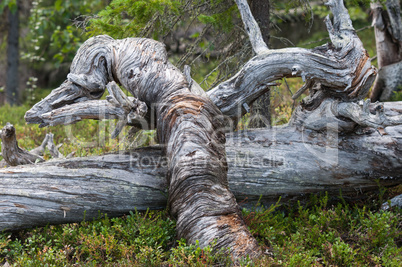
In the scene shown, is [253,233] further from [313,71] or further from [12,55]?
[12,55]

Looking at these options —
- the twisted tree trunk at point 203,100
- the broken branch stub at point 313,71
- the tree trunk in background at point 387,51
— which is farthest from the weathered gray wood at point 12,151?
the tree trunk in background at point 387,51

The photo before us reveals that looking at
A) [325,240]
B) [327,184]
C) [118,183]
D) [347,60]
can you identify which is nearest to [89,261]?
[118,183]

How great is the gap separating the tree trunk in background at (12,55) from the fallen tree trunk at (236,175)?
11.8 meters

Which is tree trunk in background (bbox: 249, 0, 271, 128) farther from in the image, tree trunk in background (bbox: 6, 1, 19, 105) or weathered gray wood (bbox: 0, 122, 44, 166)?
tree trunk in background (bbox: 6, 1, 19, 105)

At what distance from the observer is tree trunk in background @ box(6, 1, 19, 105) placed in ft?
51.3

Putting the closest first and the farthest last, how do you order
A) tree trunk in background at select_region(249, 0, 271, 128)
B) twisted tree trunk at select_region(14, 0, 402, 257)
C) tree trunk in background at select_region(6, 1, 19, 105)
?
1. twisted tree trunk at select_region(14, 0, 402, 257)
2. tree trunk in background at select_region(249, 0, 271, 128)
3. tree trunk in background at select_region(6, 1, 19, 105)

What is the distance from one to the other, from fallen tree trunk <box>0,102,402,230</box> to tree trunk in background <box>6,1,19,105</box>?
38.6 ft

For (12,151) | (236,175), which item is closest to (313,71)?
(236,175)

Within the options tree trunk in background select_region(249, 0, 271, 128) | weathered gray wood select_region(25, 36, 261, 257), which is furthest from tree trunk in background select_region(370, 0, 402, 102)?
weathered gray wood select_region(25, 36, 261, 257)

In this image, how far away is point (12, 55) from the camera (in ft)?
52.6

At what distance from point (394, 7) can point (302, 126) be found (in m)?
4.69

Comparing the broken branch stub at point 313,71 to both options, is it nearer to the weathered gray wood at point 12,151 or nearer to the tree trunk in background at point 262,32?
the tree trunk in background at point 262,32

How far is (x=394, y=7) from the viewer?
853 centimetres

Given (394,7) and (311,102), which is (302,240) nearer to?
(311,102)
